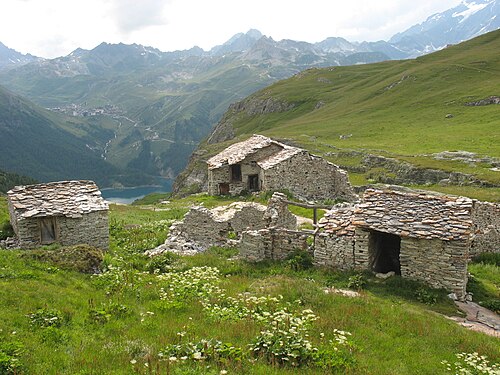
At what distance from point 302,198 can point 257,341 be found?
32.1m

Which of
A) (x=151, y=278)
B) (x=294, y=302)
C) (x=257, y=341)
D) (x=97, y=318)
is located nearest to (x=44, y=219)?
(x=151, y=278)

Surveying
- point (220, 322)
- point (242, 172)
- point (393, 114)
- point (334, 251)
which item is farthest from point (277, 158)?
point (393, 114)

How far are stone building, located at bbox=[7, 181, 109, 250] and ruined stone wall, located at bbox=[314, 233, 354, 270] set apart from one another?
13251 millimetres

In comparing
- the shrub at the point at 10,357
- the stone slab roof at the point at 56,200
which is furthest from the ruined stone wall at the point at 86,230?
the shrub at the point at 10,357

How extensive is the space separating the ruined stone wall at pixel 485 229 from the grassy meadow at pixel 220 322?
538 centimetres

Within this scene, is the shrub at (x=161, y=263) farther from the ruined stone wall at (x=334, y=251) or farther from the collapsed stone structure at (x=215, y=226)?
the ruined stone wall at (x=334, y=251)

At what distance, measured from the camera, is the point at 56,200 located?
2542 centimetres

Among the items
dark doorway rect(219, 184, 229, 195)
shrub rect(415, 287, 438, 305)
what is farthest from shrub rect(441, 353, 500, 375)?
dark doorway rect(219, 184, 229, 195)

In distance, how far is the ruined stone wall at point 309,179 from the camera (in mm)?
42594

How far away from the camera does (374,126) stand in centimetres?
9312

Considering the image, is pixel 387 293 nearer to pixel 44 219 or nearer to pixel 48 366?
pixel 48 366

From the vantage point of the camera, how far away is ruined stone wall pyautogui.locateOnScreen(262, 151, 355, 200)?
4259 cm

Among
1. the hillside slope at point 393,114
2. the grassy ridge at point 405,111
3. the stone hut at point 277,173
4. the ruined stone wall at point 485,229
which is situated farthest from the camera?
the grassy ridge at point 405,111

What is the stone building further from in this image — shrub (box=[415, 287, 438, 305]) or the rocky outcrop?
the rocky outcrop
